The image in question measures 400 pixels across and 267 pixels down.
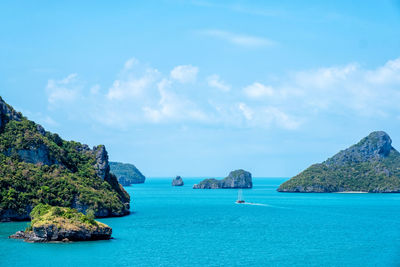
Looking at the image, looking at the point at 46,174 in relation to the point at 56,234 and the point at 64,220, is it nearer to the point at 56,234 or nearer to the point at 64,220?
the point at 64,220

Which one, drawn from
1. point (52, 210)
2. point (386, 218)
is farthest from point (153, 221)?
point (386, 218)

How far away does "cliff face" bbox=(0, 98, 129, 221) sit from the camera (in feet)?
344

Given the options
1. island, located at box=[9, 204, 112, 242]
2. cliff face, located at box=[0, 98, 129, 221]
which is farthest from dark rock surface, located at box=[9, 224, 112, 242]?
cliff face, located at box=[0, 98, 129, 221]

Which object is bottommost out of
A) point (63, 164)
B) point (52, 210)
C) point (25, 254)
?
point (25, 254)

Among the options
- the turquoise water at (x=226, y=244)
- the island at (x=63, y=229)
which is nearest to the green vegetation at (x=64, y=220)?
the island at (x=63, y=229)

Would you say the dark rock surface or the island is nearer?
the dark rock surface

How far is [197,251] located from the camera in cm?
7369

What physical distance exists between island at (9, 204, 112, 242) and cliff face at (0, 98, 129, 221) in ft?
87.2

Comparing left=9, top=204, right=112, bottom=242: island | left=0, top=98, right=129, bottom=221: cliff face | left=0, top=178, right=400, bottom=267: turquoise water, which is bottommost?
left=0, top=178, right=400, bottom=267: turquoise water

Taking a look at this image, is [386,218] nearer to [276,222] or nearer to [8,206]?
[276,222]

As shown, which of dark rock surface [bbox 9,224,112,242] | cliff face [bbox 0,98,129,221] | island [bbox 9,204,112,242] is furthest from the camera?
cliff face [bbox 0,98,129,221]

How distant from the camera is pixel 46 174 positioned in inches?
4532

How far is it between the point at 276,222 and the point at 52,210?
52550 mm

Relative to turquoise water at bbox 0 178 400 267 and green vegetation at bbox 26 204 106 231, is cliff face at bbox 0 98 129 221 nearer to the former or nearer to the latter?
turquoise water at bbox 0 178 400 267
